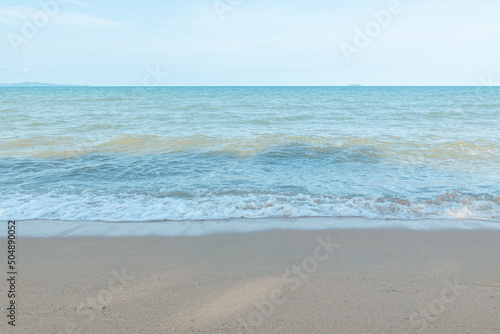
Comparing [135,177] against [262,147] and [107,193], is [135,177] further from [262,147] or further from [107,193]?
[262,147]

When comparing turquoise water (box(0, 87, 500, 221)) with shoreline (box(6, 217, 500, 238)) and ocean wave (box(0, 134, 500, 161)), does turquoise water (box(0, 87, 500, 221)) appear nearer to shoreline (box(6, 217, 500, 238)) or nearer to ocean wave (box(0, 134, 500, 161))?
ocean wave (box(0, 134, 500, 161))

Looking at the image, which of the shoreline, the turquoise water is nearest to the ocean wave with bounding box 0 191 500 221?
the turquoise water

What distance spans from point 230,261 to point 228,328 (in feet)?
3.82

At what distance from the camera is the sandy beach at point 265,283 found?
2789 millimetres

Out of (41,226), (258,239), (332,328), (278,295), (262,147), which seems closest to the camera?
(332,328)

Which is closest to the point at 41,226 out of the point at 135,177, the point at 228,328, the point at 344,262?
the point at 135,177

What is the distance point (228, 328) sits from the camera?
272cm
